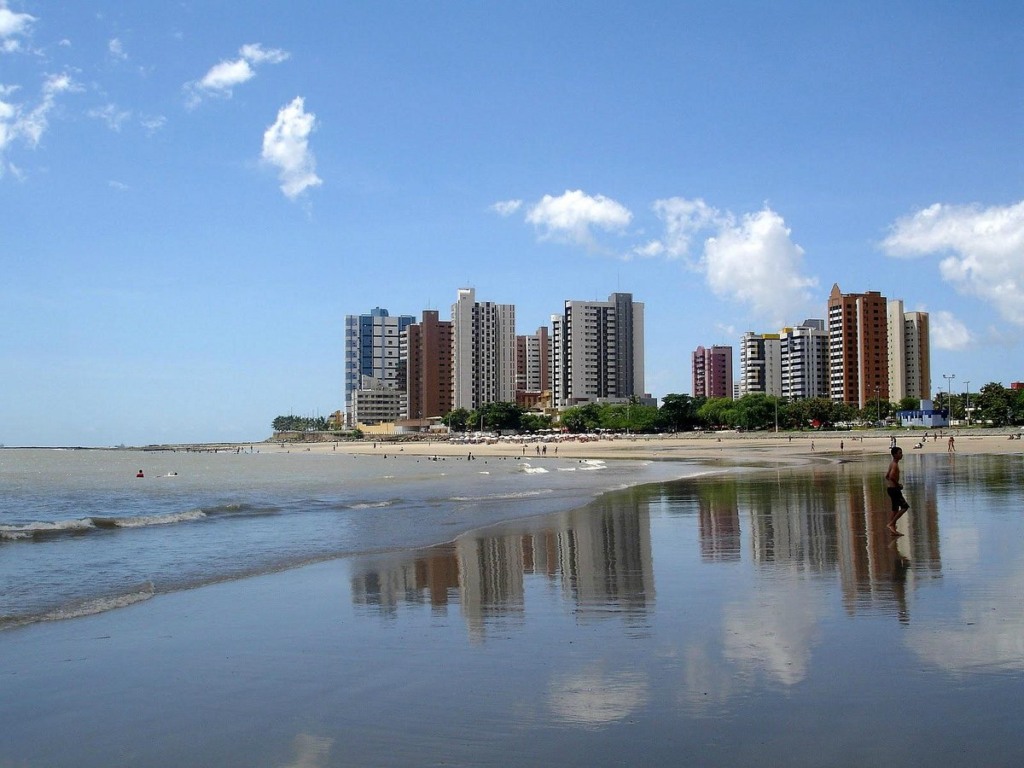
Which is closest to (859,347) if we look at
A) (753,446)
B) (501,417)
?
(501,417)

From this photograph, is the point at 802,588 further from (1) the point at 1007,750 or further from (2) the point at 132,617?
(2) the point at 132,617

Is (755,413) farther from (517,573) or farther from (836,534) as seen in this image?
(517,573)

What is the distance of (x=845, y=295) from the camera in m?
184

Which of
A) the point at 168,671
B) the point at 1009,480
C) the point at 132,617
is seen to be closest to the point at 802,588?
the point at 168,671

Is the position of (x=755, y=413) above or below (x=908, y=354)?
below

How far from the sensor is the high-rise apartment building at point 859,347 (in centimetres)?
17762

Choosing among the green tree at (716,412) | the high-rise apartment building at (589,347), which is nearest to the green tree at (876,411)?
the green tree at (716,412)

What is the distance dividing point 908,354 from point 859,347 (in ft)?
36.8

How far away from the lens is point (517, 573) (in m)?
12.9

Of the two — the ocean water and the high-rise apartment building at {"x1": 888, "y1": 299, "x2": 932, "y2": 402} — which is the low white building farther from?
the ocean water

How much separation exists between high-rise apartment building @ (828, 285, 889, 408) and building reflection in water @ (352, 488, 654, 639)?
174 metres

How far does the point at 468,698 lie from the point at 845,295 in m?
194

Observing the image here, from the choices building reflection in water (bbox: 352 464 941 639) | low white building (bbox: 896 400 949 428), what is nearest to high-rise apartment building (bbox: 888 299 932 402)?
low white building (bbox: 896 400 949 428)

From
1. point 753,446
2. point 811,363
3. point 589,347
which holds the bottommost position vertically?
point 753,446
